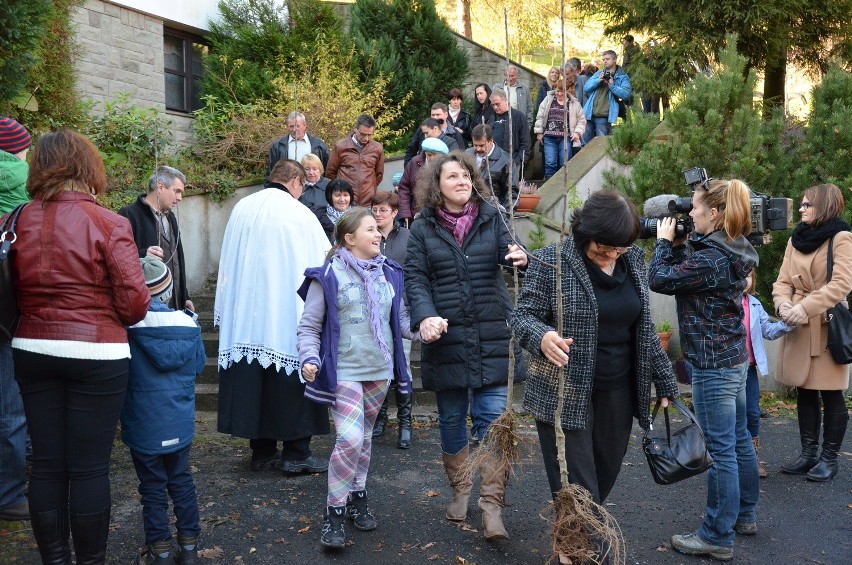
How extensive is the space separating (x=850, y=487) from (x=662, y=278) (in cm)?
260

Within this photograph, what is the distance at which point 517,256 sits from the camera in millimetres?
4297

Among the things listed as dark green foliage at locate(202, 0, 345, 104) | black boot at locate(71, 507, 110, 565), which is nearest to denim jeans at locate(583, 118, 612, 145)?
dark green foliage at locate(202, 0, 345, 104)

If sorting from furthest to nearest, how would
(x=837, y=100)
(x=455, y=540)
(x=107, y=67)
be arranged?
1. (x=107, y=67)
2. (x=837, y=100)
3. (x=455, y=540)

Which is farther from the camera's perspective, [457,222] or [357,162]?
[357,162]

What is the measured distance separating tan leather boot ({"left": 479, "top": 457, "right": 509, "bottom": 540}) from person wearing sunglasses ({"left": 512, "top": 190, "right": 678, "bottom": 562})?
631mm

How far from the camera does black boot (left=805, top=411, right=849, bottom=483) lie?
5.78 m

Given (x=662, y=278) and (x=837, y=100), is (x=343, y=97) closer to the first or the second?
(x=837, y=100)

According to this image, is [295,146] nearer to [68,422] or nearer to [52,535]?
[68,422]

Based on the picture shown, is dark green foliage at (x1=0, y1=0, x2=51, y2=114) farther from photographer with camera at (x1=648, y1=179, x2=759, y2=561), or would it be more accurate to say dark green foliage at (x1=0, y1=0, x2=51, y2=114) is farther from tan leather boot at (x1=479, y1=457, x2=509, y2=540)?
photographer with camera at (x1=648, y1=179, x2=759, y2=561)

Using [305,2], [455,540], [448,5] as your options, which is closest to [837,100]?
[455,540]

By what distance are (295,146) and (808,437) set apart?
606 cm

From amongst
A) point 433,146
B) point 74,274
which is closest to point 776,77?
point 433,146

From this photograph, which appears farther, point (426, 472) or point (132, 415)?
point (426, 472)

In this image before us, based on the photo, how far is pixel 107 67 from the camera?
Result: 12258 mm
